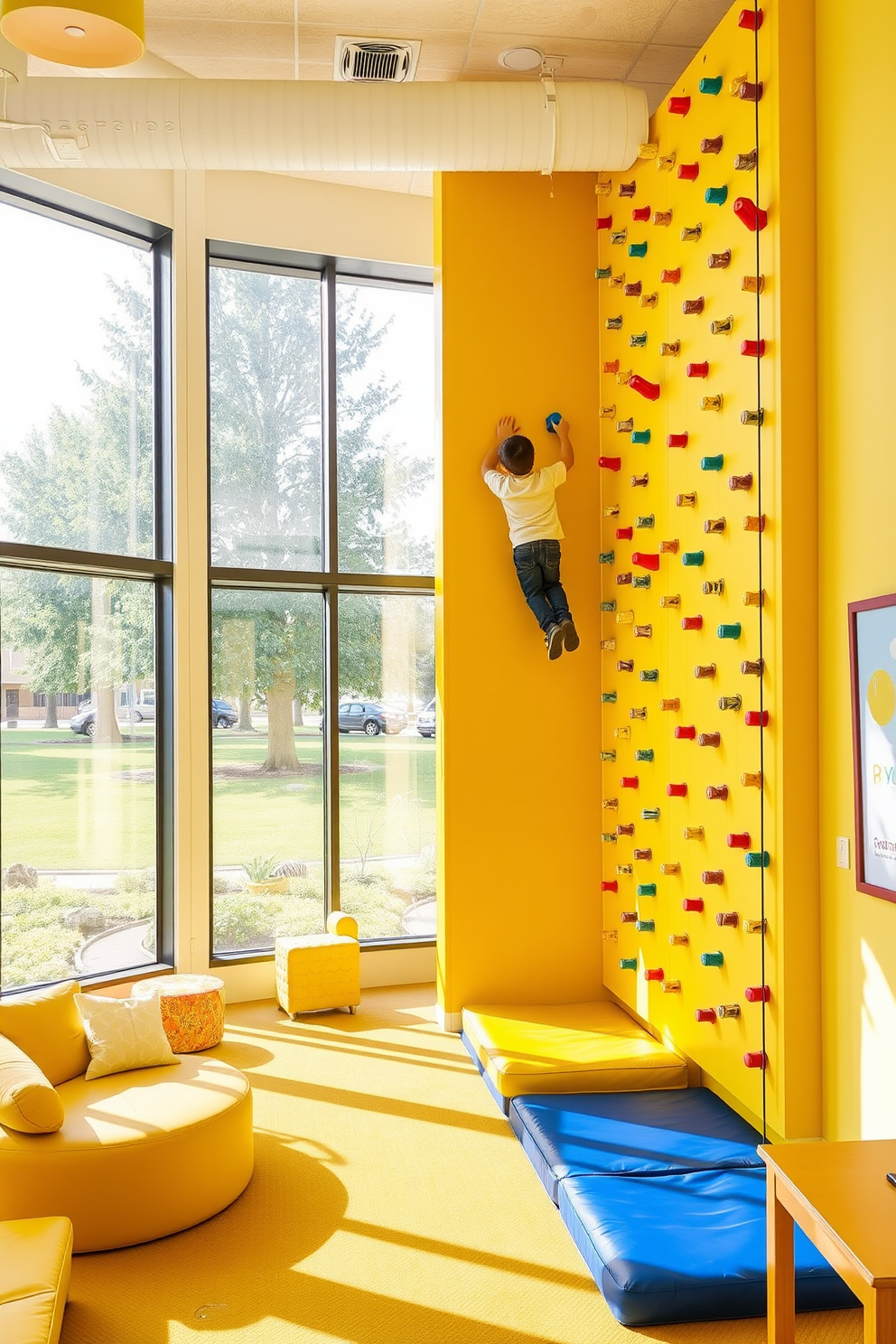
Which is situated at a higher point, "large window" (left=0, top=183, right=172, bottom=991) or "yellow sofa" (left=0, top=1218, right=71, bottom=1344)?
"large window" (left=0, top=183, right=172, bottom=991)

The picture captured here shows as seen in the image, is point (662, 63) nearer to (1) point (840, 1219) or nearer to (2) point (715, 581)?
(2) point (715, 581)

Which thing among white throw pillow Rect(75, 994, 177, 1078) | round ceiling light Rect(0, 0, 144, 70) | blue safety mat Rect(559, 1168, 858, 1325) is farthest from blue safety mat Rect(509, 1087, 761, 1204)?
round ceiling light Rect(0, 0, 144, 70)

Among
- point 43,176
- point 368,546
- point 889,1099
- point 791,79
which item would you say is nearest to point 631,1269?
point 889,1099

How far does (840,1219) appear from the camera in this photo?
6.72 ft

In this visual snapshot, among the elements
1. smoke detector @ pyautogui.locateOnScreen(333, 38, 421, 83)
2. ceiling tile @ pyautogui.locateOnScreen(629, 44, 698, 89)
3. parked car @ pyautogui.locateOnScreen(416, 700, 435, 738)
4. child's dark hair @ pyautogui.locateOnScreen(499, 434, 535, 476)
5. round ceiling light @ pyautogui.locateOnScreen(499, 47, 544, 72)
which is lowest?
parked car @ pyautogui.locateOnScreen(416, 700, 435, 738)

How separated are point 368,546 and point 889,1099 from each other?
421 cm

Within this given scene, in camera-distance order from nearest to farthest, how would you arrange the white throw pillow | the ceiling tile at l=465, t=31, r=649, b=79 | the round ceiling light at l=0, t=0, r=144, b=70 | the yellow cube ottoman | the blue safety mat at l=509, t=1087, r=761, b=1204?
the round ceiling light at l=0, t=0, r=144, b=70 < the blue safety mat at l=509, t=1087, r=761, b=1204 < the white throw pillow < the ceiling tile at l=465, t=31, r=649, b=79 < the yellow cube ottoman

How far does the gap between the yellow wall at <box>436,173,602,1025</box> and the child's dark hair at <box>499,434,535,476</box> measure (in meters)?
0.37

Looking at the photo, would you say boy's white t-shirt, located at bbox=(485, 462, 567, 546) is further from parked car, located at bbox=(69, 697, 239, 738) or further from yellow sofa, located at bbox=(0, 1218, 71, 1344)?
yellow sofa, located at bbox=(0, 1218, 71, 1344)

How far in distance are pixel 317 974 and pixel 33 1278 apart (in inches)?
120

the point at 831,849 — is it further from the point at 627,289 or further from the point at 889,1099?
the point at 627,289

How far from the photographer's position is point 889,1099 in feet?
10.3

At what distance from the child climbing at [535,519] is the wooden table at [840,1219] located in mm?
2830

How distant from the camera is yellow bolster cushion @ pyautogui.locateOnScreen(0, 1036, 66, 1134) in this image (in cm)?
321
